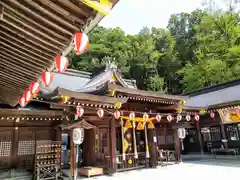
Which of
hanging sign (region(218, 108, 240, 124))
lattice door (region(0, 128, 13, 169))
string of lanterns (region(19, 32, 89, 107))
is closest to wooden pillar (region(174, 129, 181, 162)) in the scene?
hanging sign (region(218, 108, 240, 124))

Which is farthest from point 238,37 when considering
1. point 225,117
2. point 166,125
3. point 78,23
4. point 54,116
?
point 78,23

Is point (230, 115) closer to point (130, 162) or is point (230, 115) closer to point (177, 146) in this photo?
point (177, 146)

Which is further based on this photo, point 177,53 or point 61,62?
point 177,53

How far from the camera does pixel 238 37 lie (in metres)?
25.5

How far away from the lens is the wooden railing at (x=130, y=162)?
10977 mm

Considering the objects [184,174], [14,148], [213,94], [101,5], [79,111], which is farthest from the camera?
[213,94]

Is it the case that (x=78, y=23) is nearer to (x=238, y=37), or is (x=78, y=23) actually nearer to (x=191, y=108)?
(x=191, y=108)

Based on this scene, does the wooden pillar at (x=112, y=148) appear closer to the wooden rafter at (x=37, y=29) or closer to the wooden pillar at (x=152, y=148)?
the wooden pillar at (x=152, y=148)

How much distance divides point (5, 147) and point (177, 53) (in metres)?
32.4

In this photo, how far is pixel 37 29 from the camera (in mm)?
2713

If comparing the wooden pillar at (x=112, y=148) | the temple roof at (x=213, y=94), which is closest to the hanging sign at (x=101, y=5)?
the wooden pillar at (x=112, y=148)

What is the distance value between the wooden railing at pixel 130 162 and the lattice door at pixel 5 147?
490 cm

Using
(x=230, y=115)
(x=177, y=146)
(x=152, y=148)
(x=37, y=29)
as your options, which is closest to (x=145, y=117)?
A: (x=152, y=148)

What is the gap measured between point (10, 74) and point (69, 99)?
4.36 metres
